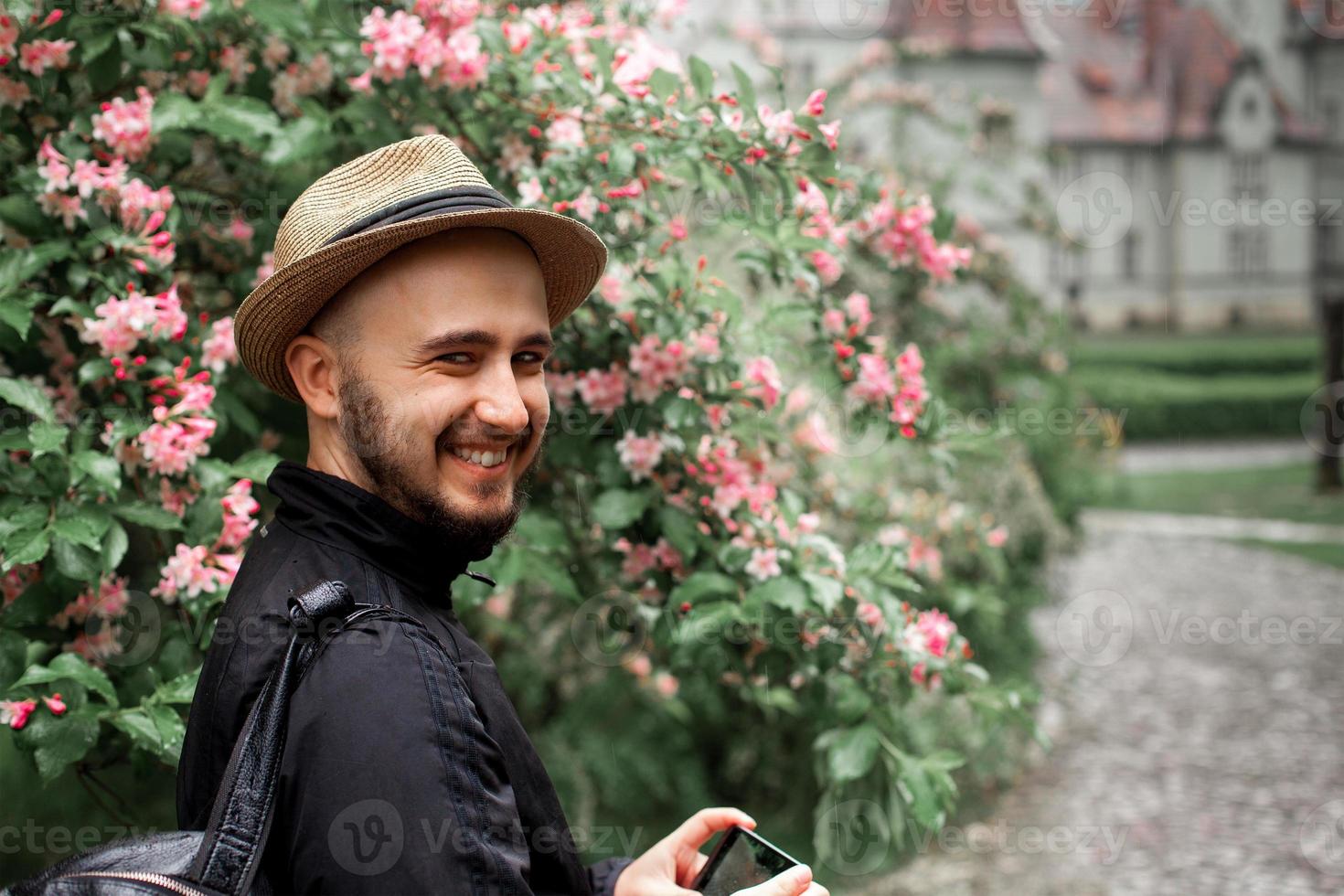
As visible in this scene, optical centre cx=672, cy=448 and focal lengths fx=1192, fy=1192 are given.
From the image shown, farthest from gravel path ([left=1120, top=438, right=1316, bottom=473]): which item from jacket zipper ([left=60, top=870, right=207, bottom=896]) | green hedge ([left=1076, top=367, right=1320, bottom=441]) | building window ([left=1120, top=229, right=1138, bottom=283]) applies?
jacket zipper ([left=60, top=870, right=207, bottom=896])

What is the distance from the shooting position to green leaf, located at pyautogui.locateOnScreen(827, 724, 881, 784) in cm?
234

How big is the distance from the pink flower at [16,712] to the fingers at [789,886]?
116cm

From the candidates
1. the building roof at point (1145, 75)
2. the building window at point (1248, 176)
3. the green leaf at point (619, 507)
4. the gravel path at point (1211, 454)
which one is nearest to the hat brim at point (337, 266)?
the green leaf at point (619, 507)

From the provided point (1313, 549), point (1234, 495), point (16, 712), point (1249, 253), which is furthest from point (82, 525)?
point (1249, 253)

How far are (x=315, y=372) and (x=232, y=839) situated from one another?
621 mm

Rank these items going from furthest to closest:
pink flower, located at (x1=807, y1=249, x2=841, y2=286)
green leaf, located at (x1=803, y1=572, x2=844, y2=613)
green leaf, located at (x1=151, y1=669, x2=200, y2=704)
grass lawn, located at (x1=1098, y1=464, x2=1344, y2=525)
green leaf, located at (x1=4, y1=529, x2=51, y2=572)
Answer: grass lawn, located at (x1=1098, y1=464, x2=1344, y2=525)
pink flower, located at (x1=807, y1=249, x2=841, y2=286)
green leaf, located at (x1=803, y1=572, x2=844, y2=613)
green leaf, located at (x1=151, y1=669, x2=200, y2=704)
green leaf, located at (x1=4, y1=529, x2=51, y2=572)

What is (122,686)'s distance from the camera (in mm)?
2123

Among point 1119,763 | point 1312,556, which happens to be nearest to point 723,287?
point 1119,763

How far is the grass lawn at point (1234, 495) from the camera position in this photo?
1294cm

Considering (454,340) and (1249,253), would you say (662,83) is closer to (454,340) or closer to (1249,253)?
(454,340)

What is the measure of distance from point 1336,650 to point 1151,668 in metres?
1.23

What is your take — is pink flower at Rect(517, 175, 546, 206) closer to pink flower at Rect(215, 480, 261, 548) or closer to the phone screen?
pink flower at Rect(215, 480, 261, 548)

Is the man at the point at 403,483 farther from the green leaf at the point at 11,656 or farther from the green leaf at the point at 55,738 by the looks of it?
the green leaf at the point at 11,656

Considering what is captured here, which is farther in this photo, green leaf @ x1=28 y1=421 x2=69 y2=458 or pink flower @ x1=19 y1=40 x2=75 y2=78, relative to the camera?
pink flower @ x1=19 y1=40 x2=75 y2=78
